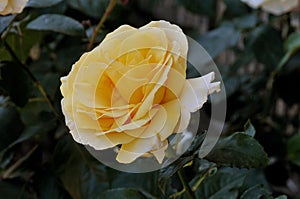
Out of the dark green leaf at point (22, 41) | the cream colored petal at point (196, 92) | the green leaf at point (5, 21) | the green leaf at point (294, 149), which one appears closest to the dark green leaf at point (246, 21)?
the green leaf at point (294, 149)

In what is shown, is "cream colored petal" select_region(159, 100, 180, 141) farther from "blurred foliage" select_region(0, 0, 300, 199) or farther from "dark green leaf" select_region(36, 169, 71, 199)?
"dark green leaf" select_region(36, 169, 71, 199)

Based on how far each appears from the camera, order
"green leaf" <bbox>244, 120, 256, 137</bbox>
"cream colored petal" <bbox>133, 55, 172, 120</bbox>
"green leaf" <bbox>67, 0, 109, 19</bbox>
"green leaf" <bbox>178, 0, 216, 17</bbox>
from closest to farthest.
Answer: "cream colored petal" <bbox>133, 55, 172, 120</bbox>, "green leaf" <bbox>244, 120, 256, 137</bbox>, "green leaf" <bbox>67, 0, 109, 19</bbox>, "green leaf" <bbox>178, 0, 216, 17</bbox>

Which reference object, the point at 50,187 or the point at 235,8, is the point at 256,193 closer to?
the point at 50,187

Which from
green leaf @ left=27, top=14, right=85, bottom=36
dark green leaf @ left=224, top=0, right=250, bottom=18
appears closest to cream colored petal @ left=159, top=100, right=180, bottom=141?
green leaf @ left=27, top=14, right=85, bottom=36

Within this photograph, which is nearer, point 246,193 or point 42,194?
point 246,193

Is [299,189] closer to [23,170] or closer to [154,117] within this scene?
[23,170]

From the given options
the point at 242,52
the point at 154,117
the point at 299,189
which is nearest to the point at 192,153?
the point at 154,117

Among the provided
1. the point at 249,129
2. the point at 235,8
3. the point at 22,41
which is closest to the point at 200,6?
the point at 235,8
